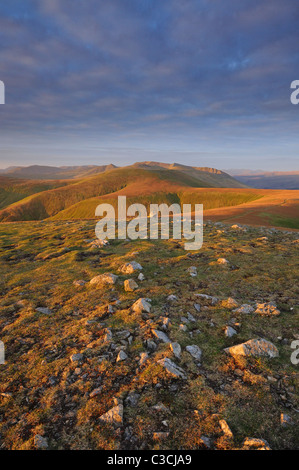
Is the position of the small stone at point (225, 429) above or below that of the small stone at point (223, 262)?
below

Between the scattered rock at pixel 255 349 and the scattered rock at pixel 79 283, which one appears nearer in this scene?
the scattered rock at pixel 255 349

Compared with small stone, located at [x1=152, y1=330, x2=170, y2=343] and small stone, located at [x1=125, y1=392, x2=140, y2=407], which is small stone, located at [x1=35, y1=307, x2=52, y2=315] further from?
small stone, located at [x1=125, y1=392, x2=140, y2=407]

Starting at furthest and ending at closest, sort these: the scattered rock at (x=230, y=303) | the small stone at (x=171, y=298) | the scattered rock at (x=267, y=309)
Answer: the small stone at (x=171, y=298) → the scattered rock at (x=230, y=303) → the scattered rock at (x=267, y=309)

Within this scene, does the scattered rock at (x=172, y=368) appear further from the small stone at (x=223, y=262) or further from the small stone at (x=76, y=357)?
the small stone at (x=223, y=262)

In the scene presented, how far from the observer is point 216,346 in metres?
7.78

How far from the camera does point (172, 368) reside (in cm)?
673

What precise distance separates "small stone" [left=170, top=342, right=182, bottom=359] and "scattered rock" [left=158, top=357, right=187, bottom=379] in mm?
425

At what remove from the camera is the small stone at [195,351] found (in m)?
7.32

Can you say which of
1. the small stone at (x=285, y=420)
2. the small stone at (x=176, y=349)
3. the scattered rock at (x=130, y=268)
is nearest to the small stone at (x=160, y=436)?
the small stone at (x=176, y=349)

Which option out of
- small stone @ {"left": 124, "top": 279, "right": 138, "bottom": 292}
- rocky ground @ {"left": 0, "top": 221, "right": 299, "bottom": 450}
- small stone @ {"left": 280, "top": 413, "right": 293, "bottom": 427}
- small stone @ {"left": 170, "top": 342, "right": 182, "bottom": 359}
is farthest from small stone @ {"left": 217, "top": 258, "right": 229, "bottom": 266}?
small stone @ {"left": 280, "top": 413, "right": 293, "bottom": 427}

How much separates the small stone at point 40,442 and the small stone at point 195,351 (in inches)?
181

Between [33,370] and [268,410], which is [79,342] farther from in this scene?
[268,410]

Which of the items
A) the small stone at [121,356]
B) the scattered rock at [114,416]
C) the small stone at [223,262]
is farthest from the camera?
the small stone at [223,262]

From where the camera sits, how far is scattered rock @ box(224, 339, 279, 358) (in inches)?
282
